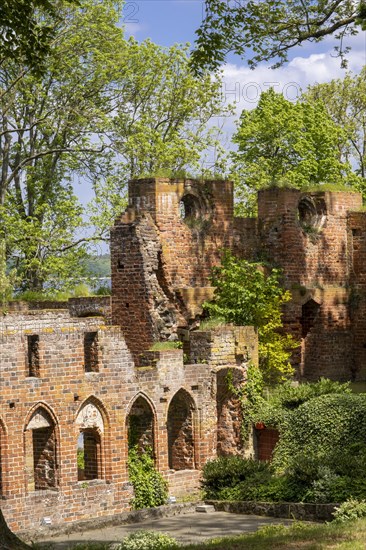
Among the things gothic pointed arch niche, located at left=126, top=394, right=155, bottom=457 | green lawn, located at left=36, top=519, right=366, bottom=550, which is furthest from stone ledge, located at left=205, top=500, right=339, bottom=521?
green lawn, located at left=36, top=519, right=366, bottom=550

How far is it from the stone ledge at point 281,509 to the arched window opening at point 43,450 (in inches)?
130

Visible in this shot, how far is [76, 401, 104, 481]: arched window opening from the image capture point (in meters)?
26.0

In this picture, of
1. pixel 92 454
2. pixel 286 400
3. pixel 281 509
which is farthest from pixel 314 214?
pixel 281 509

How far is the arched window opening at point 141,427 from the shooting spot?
2712 cm

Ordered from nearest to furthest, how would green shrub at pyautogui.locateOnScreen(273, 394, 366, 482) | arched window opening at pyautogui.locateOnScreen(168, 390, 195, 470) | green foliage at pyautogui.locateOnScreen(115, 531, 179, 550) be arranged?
green foliage at pyautogui.locateOnScreen(115, 531, 179, 550) → green shrub at pyautogui.locateOnScreen(273, 394, 366, 482) → arched window opening at pyautogui.locateOnScreen(168, 390, 195, 470)

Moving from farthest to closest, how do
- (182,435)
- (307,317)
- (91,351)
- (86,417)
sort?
(307,317), (182,435), (91,351), (86,417)

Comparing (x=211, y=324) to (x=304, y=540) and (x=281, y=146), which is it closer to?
(x=304, y=540)

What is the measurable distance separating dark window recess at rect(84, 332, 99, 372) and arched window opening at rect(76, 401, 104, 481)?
75 cm

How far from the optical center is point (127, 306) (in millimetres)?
29984

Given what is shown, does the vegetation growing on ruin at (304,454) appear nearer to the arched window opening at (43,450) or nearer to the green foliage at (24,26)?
the arched window opening at (43,450)

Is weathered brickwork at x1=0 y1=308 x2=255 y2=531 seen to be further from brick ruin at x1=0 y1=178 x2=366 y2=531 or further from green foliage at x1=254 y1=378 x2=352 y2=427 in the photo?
green foliage at x1=254 y1=378 x2=352 y2=427

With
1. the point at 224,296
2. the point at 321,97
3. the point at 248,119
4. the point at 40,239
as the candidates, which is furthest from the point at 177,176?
the point at 321,97

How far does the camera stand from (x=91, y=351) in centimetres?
2619

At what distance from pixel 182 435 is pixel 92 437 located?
266cm
